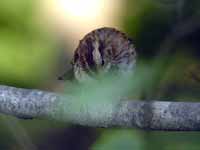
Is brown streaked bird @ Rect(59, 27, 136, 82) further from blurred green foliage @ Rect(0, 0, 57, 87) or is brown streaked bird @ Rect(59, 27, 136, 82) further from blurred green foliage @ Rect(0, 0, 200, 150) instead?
blurred green foliage @ Rect(0, 0, 57, 87)

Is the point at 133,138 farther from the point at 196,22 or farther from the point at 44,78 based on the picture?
the point at 44,78

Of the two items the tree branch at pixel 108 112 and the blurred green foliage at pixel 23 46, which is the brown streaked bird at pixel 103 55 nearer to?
the tree branch at pixel 108 112

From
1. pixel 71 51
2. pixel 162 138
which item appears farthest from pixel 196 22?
pixel 71 51

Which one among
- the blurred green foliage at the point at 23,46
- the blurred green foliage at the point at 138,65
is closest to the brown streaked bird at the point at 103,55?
the blurred green foliage at the point at 138,65

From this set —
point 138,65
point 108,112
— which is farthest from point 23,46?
point 138,65

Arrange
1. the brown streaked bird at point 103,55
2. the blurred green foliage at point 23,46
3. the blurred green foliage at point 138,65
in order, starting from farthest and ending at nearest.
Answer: the blurred green foliage at point 23,46 → the brown streaked bird at point 103,55 → the blurred green foliage at point 138,65
